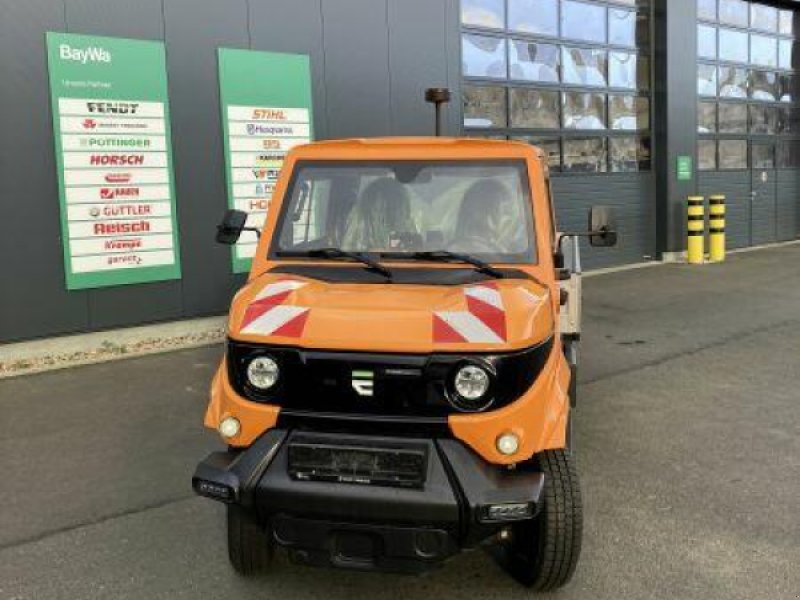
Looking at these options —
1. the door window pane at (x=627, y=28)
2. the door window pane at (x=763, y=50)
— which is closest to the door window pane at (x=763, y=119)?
the door window pane at (x=763, y=50)

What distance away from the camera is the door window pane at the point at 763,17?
691 inches

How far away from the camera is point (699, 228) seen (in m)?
15.3

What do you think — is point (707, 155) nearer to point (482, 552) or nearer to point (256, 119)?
point (256, 119)

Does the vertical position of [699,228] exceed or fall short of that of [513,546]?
it exceeds it

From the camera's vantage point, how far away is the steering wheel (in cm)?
395

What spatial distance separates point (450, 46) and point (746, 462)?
7.86 meters

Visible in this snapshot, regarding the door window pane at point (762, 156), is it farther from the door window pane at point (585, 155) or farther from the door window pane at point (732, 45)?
the door window pane at point (585, 155)

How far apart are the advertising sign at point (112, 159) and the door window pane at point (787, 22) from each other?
50.1 feet

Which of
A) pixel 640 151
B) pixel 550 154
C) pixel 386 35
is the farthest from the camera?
pixel 640 151

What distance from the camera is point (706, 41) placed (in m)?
16.4

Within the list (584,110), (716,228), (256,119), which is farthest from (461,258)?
(716,228)

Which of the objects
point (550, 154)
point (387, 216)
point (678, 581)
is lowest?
point (678, 581)

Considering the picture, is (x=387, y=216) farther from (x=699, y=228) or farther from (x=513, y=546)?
(x=699, y=228)

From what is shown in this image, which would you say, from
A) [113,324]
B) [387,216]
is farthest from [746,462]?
[113,324]
